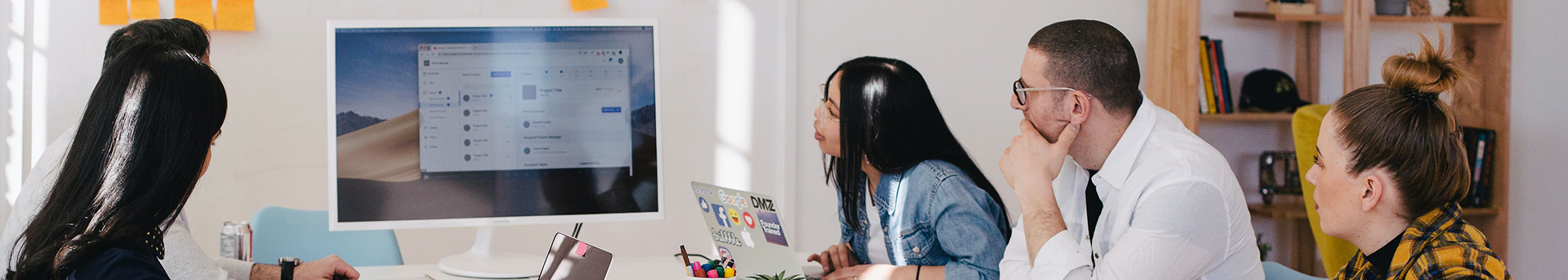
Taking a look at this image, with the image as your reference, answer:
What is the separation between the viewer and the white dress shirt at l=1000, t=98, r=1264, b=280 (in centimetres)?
126

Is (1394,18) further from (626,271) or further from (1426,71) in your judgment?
(626,271)

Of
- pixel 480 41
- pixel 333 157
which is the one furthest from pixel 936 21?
pixel 333 157

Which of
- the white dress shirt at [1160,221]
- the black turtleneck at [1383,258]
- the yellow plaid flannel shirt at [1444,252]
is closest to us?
the yellow plaid flannel shirt at [1444,252]

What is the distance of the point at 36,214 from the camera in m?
1.18

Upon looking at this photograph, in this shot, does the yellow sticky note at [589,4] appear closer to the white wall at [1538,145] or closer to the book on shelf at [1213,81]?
the book on shelf at [1213,81]

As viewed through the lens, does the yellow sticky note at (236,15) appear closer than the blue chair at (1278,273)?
No

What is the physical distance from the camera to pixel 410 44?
1.75m

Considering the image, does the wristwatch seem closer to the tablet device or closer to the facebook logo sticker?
the tablet device

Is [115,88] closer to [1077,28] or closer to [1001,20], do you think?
[1077,28]

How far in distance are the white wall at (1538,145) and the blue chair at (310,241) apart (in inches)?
125

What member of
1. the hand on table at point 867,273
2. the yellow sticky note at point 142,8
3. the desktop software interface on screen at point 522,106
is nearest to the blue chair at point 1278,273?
the hand on table at point 867,273

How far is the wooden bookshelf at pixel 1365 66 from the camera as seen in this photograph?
2.65 m

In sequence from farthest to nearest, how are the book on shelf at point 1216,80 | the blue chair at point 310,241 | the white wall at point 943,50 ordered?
the book on shelf at point 1216,80
the white wall at point 943,50
the blue chair at point 310,241

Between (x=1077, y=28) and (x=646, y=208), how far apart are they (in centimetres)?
87
